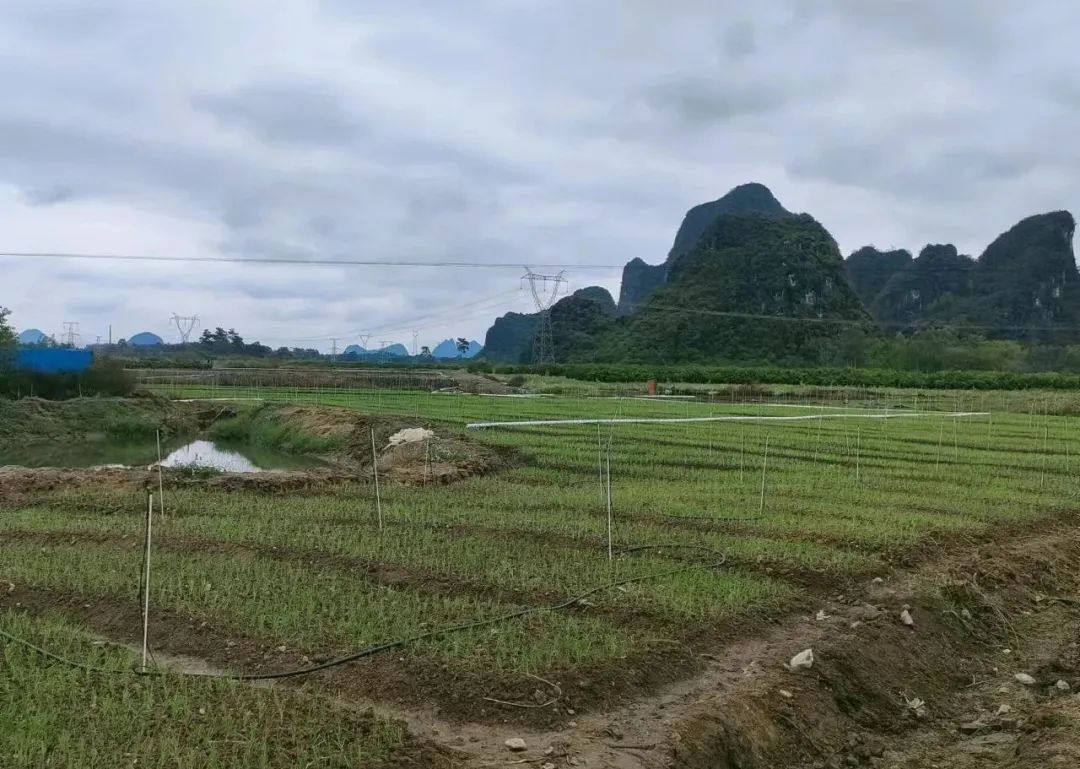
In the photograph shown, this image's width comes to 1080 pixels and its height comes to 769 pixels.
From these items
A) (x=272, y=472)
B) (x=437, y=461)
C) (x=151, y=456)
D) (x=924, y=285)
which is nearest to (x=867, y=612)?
(x=437, y=461)

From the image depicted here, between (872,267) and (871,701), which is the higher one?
(872,267)

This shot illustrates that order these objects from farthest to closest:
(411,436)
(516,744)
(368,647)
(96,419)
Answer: (96,419), (411,436), (368,647), (516,744)

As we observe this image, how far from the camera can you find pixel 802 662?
580cm

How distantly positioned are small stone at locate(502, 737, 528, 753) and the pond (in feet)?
58.0

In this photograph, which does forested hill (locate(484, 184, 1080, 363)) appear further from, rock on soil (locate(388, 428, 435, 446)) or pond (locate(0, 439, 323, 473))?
rock on soil (locate(388, 428, 435, 446))

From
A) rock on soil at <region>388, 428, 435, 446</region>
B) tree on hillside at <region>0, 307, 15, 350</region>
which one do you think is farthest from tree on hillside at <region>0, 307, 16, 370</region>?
rock on soil at <region>388, 428, 435, 446</region>

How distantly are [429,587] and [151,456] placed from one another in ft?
63.3

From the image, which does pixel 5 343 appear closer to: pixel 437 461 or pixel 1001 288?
pixel 437 461

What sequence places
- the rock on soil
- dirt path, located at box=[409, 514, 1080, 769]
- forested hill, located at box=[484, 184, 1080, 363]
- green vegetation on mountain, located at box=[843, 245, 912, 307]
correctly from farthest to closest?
green vegetation on mountain, located at box=[843, 245, 912, 307] < forested hill, located at box=[484, 184, 1080, 363] < the rock on soil < dirt path, located at box=[409, 514, 1080, 769]

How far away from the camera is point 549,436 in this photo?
21.6m

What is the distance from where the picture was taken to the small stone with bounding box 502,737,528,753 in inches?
175

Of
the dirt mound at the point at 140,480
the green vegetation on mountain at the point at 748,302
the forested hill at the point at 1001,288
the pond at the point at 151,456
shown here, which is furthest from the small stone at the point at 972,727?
the forested hill at the point at 1001,288

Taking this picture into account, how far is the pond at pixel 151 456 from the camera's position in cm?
2200

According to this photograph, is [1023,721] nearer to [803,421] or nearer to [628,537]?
[628,537]
